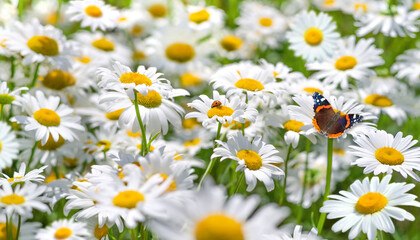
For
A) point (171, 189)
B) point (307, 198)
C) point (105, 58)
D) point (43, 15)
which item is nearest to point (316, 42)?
point (307, 198)

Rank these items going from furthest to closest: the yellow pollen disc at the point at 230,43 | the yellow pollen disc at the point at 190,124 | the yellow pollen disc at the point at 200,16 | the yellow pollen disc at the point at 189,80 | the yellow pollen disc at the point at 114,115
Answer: the yellow pollen disc at the point at 230,43 → the yellow pollen disc at the point at 189,80 → the yellow pollen disc at the point at 200,16 → the yellow pollen disc at the point at 190,124 → the yellow pollen disc at the point at 114,115

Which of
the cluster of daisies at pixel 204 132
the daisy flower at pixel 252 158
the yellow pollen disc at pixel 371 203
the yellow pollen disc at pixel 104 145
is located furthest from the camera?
the yellow pollen disc at pixel 104 145

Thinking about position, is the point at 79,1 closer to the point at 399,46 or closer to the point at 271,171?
the point at 271,171

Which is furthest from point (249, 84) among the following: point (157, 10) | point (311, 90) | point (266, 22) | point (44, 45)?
point (157, 10)

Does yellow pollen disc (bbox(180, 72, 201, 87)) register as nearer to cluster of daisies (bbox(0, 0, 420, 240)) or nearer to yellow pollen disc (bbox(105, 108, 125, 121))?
cluster of daisies (bbox(0, 0, 420, 240))

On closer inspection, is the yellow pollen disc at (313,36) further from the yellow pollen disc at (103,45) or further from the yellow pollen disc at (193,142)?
the yellow pollen disc at (103,45)

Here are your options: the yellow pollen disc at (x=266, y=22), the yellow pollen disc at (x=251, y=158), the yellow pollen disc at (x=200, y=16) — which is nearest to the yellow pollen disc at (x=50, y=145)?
the yellow pollen disc at (x=251, y=158)

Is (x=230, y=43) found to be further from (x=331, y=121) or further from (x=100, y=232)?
(x=100, y=232)
